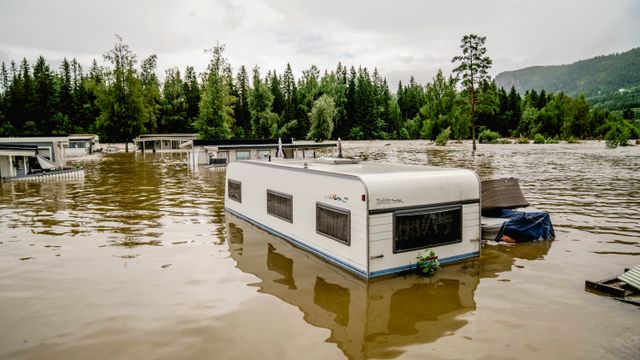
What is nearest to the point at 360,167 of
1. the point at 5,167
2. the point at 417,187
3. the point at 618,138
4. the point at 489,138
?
the point at 417,187

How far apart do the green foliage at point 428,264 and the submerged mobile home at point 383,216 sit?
158mm

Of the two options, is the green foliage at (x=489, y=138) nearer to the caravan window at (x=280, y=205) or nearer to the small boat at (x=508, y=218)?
the small boat at (x=508, y=218)

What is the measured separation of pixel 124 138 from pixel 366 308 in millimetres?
82101

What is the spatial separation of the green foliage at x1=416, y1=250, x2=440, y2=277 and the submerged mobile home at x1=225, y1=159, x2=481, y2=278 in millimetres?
158

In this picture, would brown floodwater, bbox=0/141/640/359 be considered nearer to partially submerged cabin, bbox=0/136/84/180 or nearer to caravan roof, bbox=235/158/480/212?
caravan roof, bbox=235/158/480/212

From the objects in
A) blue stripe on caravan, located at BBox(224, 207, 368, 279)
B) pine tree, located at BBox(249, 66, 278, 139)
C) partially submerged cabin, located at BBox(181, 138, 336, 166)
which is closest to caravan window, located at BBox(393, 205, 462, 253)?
blue stripe on caravan, located at BBox(224, 207, 368, 279)

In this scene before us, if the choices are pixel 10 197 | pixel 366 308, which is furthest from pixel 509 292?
pixel 10 197

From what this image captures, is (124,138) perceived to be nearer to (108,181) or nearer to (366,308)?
(108,181)

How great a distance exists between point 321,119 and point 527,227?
85404 millimetres

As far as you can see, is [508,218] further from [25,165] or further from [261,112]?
[261,112]

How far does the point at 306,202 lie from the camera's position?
1270cm

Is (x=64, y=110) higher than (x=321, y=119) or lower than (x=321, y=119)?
higher

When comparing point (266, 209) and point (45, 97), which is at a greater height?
point (45, 97)

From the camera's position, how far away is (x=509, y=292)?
403 inches
